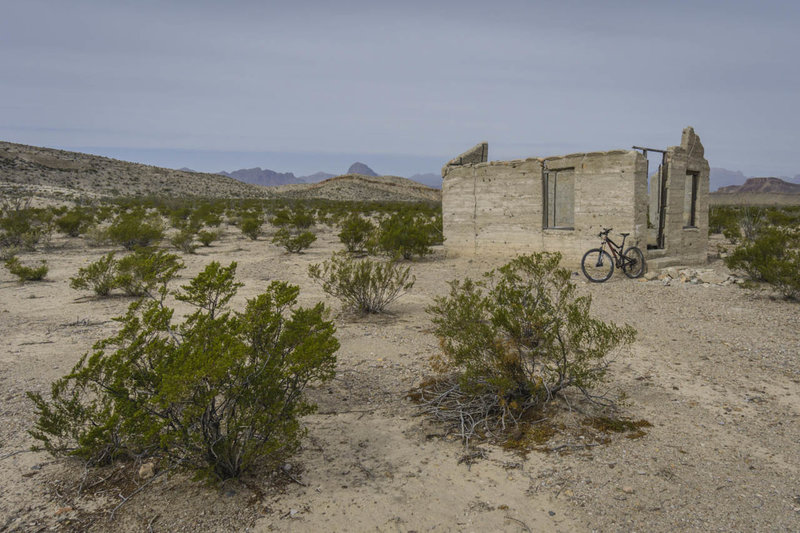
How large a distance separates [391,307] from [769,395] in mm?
5077

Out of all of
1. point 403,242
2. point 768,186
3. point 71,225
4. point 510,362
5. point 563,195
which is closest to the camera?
point 510,362

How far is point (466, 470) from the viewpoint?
3.33 meters

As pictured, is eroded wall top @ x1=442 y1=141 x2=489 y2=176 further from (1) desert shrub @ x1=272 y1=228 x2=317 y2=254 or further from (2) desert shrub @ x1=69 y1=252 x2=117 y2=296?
(2) desert shrub @ x1=69 y1=252 x2=117 y2=296

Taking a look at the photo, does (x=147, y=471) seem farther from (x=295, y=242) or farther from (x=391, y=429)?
(x=295, y=242)

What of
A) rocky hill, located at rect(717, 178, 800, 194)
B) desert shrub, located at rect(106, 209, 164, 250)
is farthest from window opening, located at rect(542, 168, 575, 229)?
rocky hill, located at rect(717, 178, 800, 194)

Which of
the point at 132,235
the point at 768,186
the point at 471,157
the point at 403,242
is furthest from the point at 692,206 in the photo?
the point at 768,186

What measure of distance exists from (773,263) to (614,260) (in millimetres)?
2997

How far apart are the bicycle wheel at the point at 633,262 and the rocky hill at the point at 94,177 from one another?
43349mm

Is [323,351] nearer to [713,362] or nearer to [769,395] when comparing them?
[769,395]

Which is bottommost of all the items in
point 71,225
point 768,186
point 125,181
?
point 71,225

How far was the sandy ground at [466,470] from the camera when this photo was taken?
9.24ft

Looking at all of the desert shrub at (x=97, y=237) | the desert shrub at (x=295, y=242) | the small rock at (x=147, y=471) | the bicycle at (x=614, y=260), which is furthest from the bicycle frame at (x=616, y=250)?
the desert shrub at (x=97, y=237)

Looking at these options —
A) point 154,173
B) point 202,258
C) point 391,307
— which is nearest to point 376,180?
point 154,173

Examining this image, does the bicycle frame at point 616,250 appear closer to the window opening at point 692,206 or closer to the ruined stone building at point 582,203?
the ruined stone building at point 582,203
